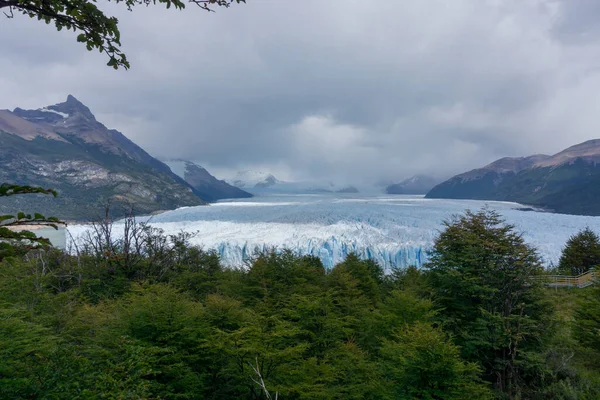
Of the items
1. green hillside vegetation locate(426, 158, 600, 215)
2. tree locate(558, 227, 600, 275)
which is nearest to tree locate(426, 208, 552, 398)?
tree locate(558, 227, 600, 275)

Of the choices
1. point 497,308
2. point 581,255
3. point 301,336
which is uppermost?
point 497,308

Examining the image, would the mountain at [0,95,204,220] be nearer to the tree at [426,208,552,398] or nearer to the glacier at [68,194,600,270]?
the glacier at [68,194,600,270]

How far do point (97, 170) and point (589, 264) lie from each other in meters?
126

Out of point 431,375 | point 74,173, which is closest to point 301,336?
point 431,375

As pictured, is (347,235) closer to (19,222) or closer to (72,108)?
(19,222)

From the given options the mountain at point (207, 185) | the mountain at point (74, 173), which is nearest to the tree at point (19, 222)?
the mountain at point (74, 173)

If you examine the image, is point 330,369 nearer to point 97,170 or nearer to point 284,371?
point 284,371

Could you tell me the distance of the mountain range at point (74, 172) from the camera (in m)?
87.0

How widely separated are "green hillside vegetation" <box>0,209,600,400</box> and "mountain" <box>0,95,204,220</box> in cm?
7012

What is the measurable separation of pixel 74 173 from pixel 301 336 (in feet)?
411

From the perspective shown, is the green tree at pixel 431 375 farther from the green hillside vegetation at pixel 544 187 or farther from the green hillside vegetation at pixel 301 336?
the green hillside vegetation at pixel 544 187

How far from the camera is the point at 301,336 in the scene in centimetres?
1056

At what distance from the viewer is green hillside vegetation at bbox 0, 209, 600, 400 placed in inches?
231

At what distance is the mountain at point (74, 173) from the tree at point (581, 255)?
75.4 metres
